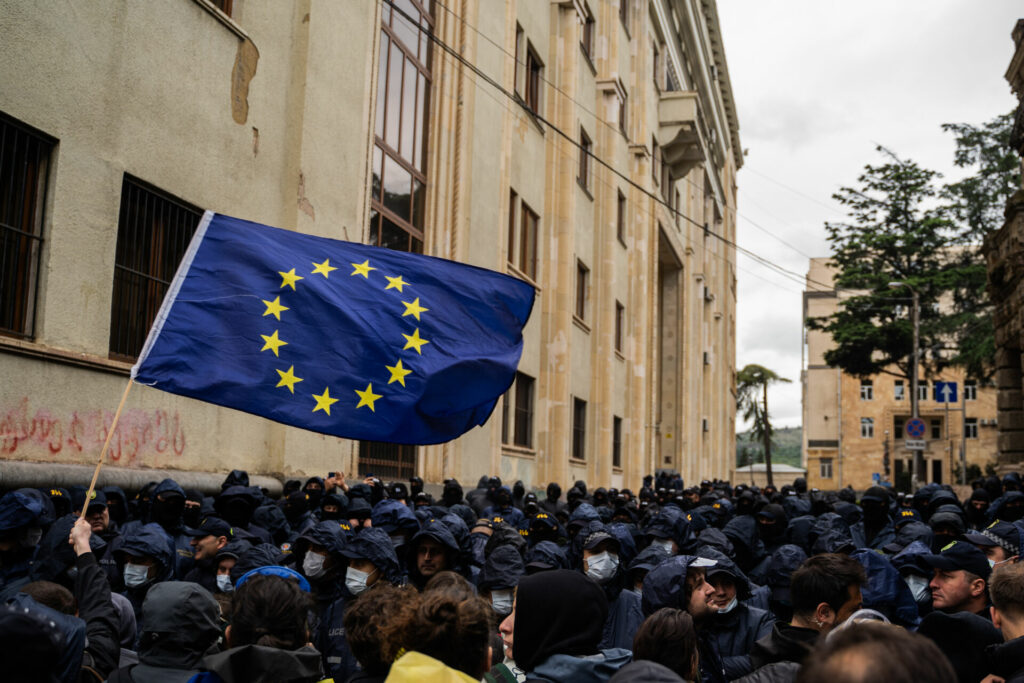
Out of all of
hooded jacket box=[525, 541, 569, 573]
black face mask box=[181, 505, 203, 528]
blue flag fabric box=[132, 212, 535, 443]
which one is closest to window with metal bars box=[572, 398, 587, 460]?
black face mask box=[181, 505, 203, 528]

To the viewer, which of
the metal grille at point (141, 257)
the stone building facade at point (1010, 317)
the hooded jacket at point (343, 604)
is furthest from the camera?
the stone building facade at point (1010, 317)

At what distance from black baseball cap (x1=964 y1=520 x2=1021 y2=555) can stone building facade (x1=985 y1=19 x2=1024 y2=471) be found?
1440 cm

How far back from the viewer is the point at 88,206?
934cm

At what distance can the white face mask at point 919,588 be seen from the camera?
6613 mm

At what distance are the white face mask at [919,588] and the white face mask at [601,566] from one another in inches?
77.4

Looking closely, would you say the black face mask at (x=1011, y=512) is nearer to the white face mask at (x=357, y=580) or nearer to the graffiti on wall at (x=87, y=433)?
the white face mask at (x=357, y=580)

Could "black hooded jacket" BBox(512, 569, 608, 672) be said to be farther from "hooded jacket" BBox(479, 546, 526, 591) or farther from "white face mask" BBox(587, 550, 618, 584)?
"white face mask" BBox(587, 550, 618, 584)

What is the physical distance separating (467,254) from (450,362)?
11.7m

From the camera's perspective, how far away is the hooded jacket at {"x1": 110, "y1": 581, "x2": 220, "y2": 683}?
386cm

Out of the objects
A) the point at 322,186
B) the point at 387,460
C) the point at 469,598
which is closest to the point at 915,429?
the point at 387,460

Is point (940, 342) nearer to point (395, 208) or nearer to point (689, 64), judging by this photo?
point (689, 64)

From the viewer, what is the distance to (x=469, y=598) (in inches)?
134

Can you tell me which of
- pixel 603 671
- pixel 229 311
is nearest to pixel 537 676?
pixel 603 671

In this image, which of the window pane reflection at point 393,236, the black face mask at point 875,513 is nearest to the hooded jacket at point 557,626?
the black face mask at point 875,513
